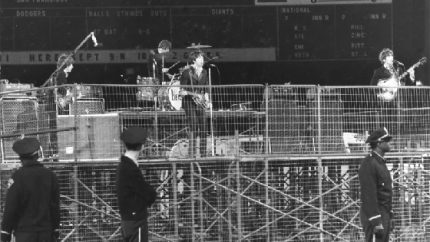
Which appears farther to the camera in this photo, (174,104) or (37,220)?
(174,104)

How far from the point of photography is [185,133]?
42.5 ft

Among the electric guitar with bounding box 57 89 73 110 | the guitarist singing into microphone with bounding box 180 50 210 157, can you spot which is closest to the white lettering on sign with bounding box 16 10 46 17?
the electric guitar with bounding box 57 89 73 110

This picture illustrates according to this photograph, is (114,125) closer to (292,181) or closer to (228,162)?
(228,162)

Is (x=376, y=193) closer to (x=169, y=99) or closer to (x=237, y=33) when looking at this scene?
(x=169, y=99)

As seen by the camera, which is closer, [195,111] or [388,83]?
[195,111]

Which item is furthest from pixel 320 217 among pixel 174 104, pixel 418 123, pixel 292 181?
pixel 174 104

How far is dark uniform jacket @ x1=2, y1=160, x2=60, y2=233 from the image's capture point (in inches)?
361

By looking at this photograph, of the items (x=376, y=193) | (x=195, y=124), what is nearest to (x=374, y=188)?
(x=376, y=193)

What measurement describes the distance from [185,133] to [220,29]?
3663 mm

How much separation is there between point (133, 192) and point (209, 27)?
23.7 ft

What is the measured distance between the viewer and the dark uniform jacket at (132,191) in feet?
30.3

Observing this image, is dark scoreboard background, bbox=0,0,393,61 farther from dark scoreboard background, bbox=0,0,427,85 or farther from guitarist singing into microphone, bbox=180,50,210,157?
guitarist singing into microphone, bbox=180,50,210,157

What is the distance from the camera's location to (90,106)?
12.9m

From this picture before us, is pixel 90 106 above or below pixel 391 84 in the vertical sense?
below
